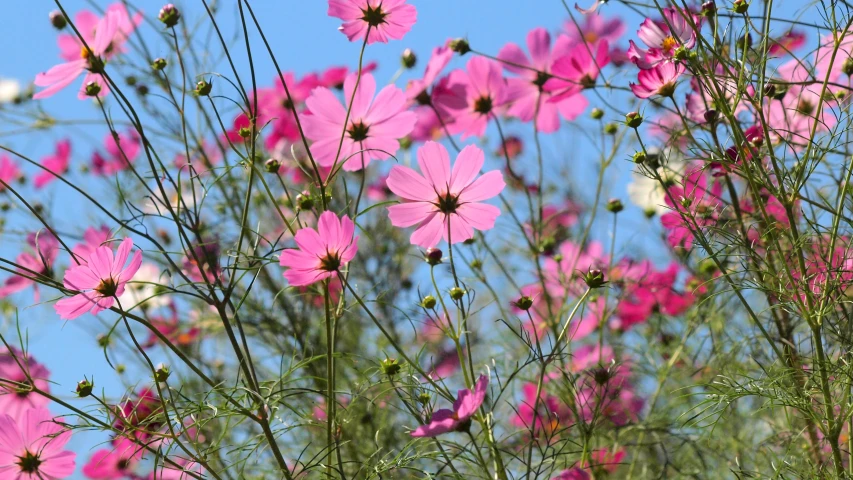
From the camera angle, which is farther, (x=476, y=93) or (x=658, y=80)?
(x=476, y=93)

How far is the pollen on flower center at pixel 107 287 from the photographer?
2.43 feet

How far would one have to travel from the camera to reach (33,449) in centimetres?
84

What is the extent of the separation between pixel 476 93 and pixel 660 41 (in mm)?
349

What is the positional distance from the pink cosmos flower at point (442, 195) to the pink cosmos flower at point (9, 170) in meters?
1.08

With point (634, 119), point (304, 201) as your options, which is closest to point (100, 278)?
point (304, 201)

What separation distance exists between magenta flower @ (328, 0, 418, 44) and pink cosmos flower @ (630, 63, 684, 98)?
0.19 m

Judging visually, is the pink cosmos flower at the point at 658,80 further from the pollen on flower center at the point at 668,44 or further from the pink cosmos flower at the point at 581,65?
the pink cosmos flower at the point at 581,65

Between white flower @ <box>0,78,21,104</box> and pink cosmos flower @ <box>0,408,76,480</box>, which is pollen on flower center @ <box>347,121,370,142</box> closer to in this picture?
pink cosmos flower @ <box>0,408,76,480</box>

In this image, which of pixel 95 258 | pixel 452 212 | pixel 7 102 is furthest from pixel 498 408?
pixel 7 102

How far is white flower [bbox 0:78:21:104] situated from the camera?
5.57 feet

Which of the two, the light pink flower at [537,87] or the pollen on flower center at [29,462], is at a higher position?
the light pink flower at [537,87]

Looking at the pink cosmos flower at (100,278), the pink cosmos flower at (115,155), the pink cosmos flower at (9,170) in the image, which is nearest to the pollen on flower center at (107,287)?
the pink cosmos flower at (100,278)

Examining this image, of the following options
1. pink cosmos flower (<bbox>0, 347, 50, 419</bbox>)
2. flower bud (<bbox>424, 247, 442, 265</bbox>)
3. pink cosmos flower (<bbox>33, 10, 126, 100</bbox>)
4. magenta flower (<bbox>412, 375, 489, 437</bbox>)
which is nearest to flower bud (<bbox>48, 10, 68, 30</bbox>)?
pink cosmos flower (<bbox>33, 10, 126, 100</bbox>)

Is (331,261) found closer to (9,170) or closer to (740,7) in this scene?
(740,7)
